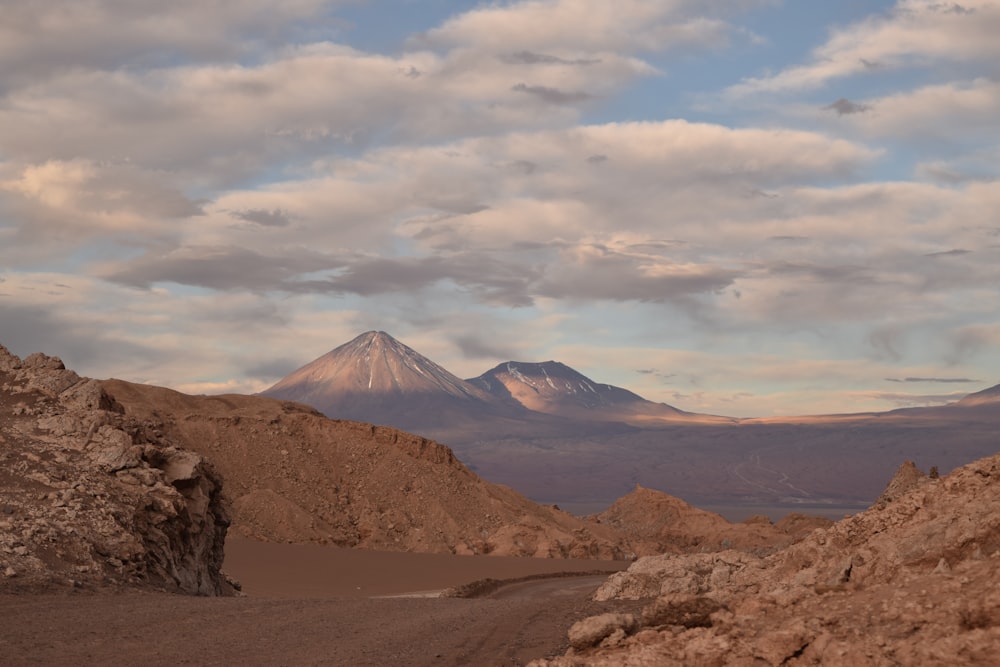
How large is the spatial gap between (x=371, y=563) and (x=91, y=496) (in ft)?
63.0

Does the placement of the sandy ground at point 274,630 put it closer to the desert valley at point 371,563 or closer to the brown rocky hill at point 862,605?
the desert valley at point 371,563

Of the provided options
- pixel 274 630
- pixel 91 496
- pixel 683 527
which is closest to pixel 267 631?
pixel 274 630

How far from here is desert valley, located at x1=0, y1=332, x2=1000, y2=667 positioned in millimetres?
8016

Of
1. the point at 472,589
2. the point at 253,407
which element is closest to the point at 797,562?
the point at 472,589

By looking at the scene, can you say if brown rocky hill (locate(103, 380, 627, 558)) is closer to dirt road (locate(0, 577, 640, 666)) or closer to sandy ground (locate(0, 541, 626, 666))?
sandy ground (locate(0, 541, 626, 666))

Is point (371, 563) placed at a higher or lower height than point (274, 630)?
lower

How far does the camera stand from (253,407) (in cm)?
5256

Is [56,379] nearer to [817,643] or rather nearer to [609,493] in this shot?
[817,643]

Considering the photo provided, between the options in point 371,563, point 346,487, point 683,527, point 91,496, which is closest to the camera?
point 91,496

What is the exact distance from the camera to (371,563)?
36.8 meters

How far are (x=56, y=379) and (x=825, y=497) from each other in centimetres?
15472

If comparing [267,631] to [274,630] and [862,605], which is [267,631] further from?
[862,605]

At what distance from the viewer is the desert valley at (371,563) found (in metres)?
8.02

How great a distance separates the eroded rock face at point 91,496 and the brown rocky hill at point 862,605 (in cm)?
1085
